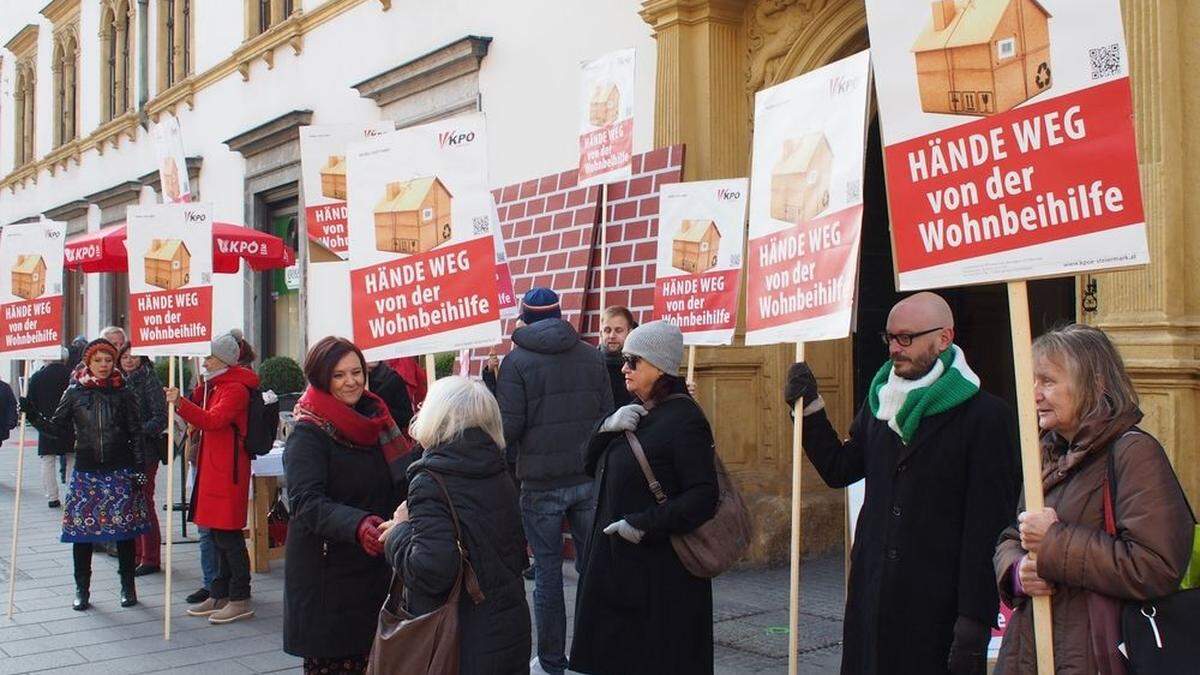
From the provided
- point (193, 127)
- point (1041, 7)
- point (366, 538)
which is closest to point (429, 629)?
point (366, 538)

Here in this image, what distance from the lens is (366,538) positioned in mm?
4008

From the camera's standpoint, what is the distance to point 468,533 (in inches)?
140

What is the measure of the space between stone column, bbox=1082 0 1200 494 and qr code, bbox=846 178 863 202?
7.14 feet

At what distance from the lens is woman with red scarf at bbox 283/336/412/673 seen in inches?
163

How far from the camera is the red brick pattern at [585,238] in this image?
29.2 ft

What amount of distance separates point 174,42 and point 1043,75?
65.8ft

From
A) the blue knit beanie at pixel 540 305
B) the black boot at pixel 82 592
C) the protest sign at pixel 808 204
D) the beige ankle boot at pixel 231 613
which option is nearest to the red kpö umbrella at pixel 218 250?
the black boot at pixel 82 592

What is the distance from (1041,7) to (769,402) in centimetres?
581

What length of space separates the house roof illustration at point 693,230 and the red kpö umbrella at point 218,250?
656 centimetres

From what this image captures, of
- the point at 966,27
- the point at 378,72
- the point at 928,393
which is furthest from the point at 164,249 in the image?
the point at 378,72

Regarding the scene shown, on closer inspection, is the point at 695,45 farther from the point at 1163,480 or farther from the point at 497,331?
the point at 1163,480

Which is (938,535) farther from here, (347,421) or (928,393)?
(347,421)

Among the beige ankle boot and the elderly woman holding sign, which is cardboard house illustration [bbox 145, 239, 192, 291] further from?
the elderly woman holding sign

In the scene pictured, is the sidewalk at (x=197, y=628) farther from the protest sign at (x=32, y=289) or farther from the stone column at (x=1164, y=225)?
the stone column at (x=1164, y=225)
